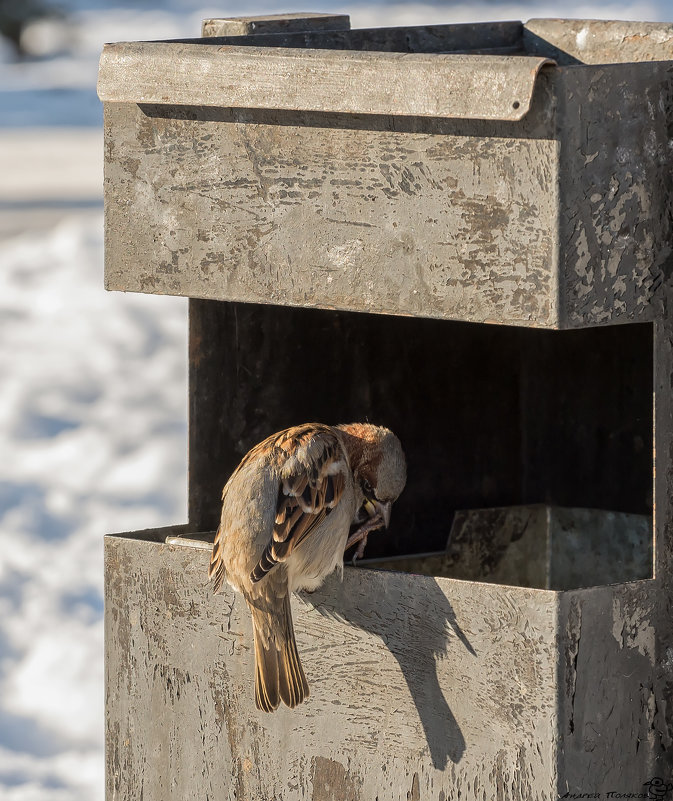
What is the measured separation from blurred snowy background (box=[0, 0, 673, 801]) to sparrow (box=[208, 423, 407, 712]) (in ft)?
9.01

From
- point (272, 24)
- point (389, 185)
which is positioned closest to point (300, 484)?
point (389, 185)

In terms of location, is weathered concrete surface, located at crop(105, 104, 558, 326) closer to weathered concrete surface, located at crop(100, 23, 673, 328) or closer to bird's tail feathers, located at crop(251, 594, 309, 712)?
weathered concrete surface, located at crop(100, 23, 673, 328)

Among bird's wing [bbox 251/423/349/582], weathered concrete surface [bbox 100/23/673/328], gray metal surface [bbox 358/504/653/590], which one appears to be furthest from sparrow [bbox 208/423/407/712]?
gray metal surface [bbox 358/504/653/590]

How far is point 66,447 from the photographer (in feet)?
33.2

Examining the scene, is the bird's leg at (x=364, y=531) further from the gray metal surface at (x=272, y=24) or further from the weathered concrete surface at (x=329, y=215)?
the gray metal surface at (x=272, y=24)

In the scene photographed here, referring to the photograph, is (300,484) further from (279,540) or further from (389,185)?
(389,185)

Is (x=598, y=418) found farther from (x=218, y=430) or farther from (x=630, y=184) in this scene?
(x=630, y=184)

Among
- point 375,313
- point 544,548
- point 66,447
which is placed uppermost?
point 375,313

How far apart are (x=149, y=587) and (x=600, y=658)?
1.54m

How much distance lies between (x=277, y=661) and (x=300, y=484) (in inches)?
20.4

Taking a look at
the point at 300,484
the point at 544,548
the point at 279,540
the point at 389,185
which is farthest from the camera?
the point at 544,548

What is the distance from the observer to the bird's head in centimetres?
518

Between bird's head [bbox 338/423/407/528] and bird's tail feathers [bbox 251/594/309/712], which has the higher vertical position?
bird's head [bbox 338/423/407/528]

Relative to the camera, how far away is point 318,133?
15.2ft
